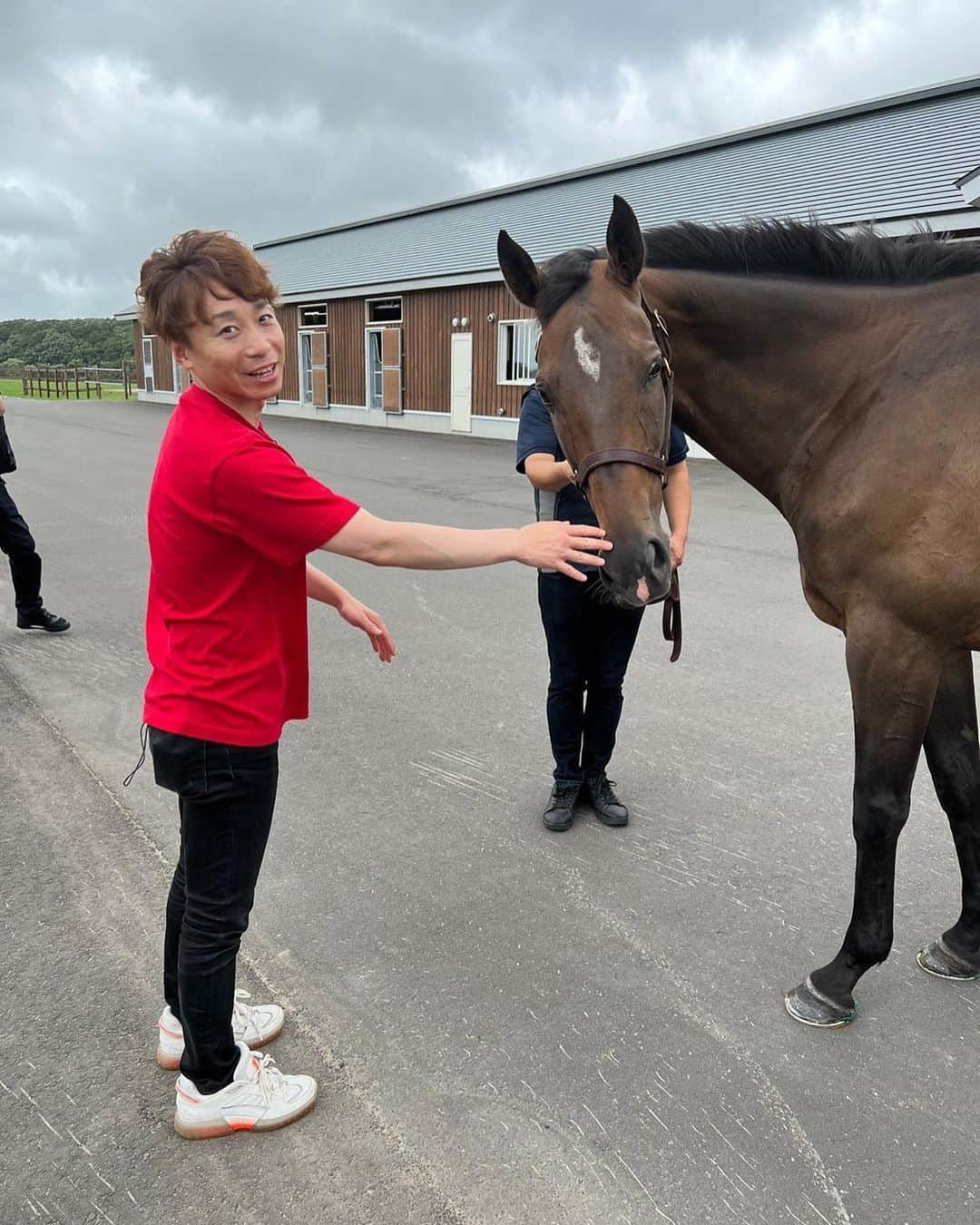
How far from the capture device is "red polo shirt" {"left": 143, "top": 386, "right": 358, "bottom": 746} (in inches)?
66.1

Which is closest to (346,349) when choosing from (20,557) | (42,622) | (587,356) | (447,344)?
(447,344)

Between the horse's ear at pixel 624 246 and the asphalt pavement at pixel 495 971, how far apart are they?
1.94 metres

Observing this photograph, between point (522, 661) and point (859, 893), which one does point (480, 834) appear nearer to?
point (859, 893)

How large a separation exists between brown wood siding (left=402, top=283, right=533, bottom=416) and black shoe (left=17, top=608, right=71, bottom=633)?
15.2 metres

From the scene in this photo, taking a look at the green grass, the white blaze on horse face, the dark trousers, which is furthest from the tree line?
the white blaze on horse face

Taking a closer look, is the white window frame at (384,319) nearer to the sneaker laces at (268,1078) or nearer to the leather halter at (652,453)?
the leather halter at (652,453)

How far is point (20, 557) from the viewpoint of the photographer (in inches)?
223

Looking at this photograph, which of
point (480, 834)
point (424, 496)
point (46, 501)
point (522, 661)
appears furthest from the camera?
point (424, 496)

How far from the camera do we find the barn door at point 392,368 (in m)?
24.0

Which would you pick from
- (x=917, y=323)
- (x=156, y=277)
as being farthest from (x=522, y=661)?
(x=156, y=277)

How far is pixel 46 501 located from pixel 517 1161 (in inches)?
413

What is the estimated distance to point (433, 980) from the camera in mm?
2541

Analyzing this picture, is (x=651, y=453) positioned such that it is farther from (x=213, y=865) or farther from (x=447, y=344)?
(x=447, y=344)

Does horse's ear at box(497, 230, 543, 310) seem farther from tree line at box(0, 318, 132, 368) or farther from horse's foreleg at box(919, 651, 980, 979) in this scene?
tree line at box(0, 318, 132, 368)
